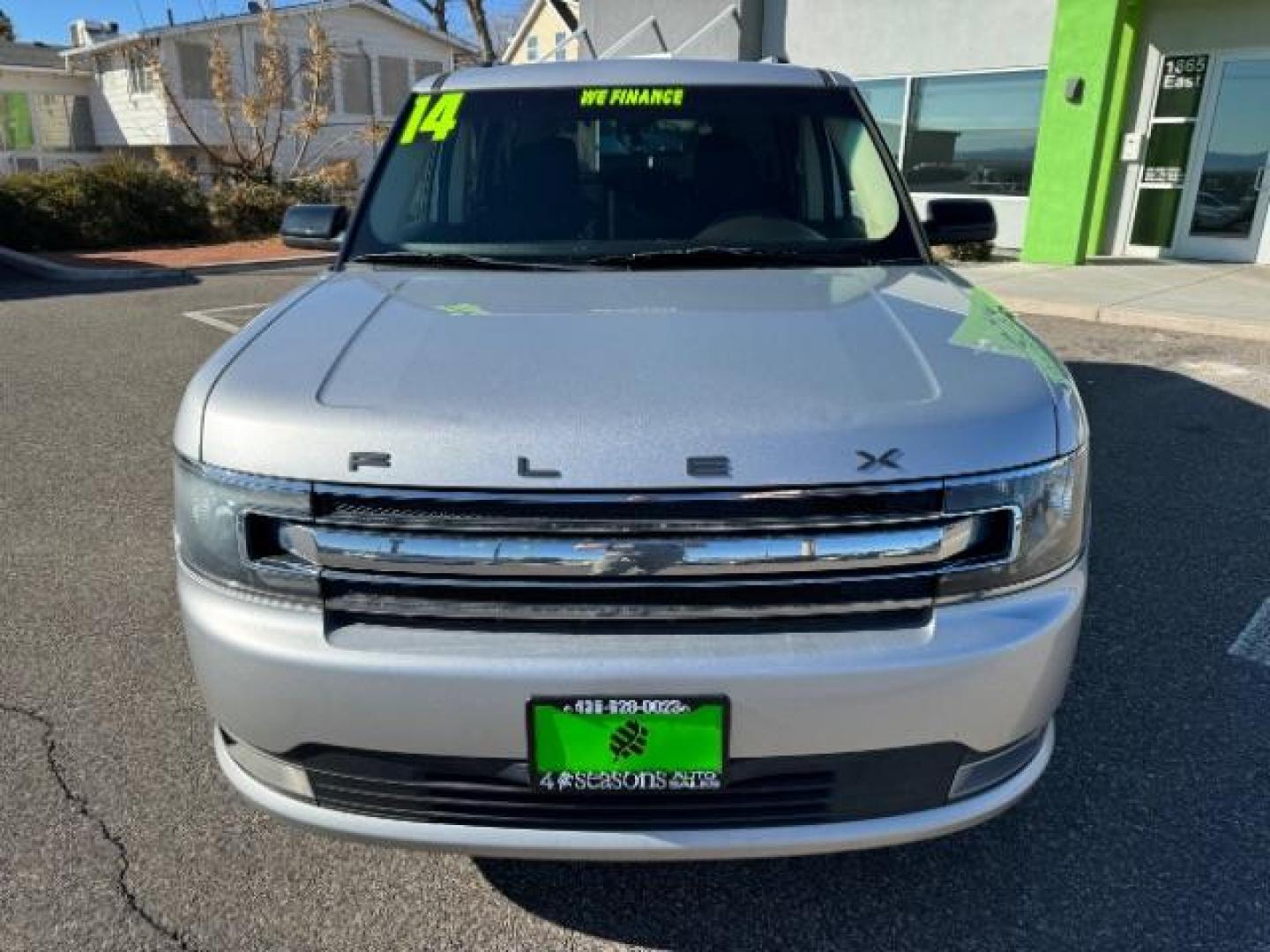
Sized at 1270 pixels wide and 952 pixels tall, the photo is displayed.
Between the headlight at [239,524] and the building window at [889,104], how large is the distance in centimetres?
1518

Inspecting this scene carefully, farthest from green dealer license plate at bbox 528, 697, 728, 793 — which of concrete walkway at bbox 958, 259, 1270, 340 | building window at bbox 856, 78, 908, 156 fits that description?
building window at bbox 856, 78, 908, 156

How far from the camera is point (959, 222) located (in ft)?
11.6

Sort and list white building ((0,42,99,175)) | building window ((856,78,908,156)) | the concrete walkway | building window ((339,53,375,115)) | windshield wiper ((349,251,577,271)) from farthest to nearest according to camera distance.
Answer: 1. building window ((339,53,375,115))
2. white building ((0,42,99,175))
3. building window ((856,78,908,156))
4. the concrete walkway
5. windshield wiper ((349,251,577,271))

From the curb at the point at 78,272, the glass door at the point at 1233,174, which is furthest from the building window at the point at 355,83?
the glass door at the point at 1233,174

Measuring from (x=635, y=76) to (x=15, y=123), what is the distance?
35.5m

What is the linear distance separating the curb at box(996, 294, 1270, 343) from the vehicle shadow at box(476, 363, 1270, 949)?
6021 millimetres

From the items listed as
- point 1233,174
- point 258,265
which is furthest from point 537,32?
point 1233,174

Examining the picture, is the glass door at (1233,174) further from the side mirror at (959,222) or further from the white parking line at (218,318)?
the white parking line at (218,318)

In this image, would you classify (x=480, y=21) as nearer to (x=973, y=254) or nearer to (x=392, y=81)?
(x=392, y=81)

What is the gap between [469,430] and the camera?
169 cm

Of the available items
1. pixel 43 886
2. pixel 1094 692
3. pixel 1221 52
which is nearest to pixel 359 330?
pixel 43 886

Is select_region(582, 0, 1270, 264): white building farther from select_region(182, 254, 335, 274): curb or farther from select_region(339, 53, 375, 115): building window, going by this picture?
select_region(339, 53, 375, 115): building window

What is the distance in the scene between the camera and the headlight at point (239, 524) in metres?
1.72

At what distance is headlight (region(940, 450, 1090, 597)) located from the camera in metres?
1.71
